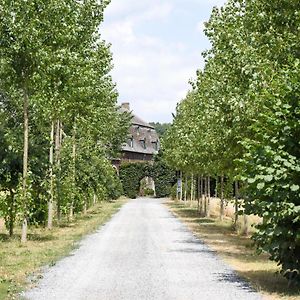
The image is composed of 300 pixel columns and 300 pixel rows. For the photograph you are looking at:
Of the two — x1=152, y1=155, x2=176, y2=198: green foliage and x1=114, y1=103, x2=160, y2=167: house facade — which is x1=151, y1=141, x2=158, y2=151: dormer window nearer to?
x1=114, y1=103, x2=160, y2=167: house facade

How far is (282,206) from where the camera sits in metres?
10.4

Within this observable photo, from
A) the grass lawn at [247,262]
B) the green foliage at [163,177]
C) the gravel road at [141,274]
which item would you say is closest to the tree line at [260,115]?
the grass lawn at [247,262]

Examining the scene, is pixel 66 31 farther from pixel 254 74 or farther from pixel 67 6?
pixel 254 74

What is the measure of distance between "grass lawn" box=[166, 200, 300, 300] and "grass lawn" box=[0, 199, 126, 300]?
14.2 ft

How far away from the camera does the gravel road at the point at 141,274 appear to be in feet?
34.9

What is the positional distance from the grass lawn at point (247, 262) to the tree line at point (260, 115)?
52 centimetres

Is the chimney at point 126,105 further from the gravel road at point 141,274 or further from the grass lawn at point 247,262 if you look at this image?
the gravel road at point 141,274

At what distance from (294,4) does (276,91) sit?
5.03 metres

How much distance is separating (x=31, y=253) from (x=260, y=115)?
8.32m

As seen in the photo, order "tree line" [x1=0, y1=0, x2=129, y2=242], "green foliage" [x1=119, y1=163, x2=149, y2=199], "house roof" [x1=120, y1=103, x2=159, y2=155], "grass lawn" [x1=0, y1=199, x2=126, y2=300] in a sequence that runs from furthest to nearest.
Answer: "house roof" [x1=120, y1=103, x2=159, y2=155], "green foliage" [x1=119, y1=163, x2=149, y2=199], "tree line" [x1=0, y1=0, x2=129, y2=242], "grass lawn" [x1=0, y1=199, x2=126, y2=300]

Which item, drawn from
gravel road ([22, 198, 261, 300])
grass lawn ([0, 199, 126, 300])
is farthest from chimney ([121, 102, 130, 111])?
gravel road ([22, 198, 261, 300])

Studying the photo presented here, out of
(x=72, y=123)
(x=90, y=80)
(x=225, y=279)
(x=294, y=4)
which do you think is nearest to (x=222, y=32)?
(x=294, y=4)

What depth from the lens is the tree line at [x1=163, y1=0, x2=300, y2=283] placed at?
10633mm

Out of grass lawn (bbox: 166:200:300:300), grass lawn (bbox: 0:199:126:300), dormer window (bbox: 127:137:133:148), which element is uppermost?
dormer window (bbox: 127:137:133:148)
